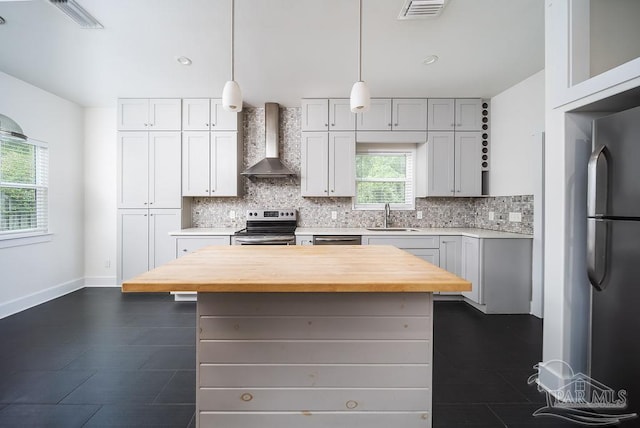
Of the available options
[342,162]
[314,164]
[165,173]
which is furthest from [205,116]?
[342,162]

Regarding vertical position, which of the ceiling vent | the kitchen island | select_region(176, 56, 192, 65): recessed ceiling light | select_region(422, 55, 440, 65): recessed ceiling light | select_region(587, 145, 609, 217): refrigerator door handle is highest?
select_region(422, 55, 440, 65): recessed ceiling light

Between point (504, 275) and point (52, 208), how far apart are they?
227 inches

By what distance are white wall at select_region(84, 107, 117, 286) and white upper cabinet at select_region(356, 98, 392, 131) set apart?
12.2ft

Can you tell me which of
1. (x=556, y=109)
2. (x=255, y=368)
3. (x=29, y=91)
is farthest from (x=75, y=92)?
(x=556, y=109)

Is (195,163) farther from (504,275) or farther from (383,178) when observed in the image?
(504,275)

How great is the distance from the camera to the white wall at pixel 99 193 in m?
4.30

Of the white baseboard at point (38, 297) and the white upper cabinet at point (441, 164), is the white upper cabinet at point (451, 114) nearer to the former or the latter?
the white upper cabinet at point (441, 164)

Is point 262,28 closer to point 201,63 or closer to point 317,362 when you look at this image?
point 201,63

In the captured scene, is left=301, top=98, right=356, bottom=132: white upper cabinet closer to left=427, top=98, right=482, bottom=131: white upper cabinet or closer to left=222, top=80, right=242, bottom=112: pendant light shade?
left=427, top=98, right=482, bottom=131: white upper cabinet

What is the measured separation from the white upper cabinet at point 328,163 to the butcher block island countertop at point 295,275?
228cm

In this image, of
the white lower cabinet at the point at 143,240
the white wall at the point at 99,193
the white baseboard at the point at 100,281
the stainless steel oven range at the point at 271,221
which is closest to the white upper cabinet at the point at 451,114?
the stainless steel oven range at the point at 271,221

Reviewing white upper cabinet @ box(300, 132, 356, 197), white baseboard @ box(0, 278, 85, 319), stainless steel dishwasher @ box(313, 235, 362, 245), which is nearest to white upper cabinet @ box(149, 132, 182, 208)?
white baseboard @ box(0, 278, 85, 319)

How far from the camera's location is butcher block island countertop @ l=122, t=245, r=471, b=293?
3.66 feet

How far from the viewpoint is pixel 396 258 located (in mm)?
1662
